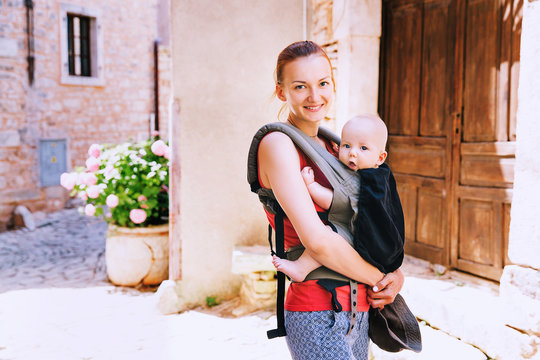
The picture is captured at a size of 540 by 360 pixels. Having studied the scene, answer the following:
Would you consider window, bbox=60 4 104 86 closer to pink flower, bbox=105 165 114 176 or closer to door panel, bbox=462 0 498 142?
pink flower, bbox=105 165 114 176

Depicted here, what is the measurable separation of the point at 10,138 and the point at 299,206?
989 centimetres

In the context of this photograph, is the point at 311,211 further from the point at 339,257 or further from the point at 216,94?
the point at 216,94

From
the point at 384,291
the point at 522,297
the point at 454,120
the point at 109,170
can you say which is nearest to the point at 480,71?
the point at 454,120

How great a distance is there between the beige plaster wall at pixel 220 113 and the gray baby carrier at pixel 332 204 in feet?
11.2

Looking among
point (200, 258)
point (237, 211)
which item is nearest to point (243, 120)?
point (237, 211)

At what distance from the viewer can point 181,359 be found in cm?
400

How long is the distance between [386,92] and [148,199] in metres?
2.77

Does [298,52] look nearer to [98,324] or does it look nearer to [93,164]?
[98,324]

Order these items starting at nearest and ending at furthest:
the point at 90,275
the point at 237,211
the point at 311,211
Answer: the point at 311,211, the point at 237,211, the point at 90,275

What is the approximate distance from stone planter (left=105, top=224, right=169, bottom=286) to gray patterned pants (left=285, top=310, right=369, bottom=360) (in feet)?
14.4


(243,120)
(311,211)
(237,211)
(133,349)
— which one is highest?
(243,120)

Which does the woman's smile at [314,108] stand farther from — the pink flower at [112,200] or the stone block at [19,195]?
the stone block at [19,195]

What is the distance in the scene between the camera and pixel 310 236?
153cm

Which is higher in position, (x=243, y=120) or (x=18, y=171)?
(x=243, y=120)
